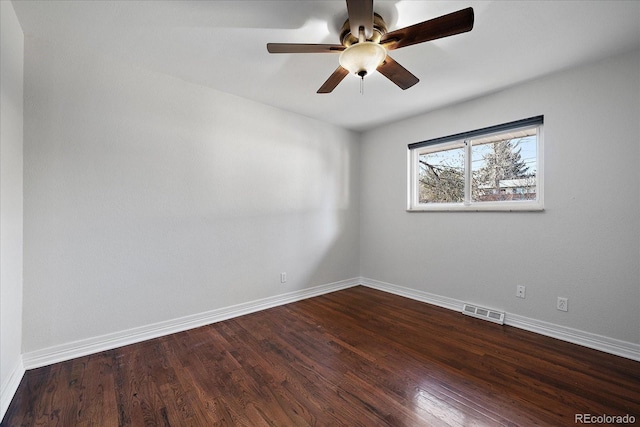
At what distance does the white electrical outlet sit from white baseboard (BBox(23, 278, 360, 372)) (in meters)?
2.57

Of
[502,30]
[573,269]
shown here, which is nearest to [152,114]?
[502,30]

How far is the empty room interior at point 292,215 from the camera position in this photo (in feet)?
5.35

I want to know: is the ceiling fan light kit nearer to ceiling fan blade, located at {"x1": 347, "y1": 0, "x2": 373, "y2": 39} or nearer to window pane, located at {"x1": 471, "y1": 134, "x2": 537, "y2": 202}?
ceiling fan blade, located at {"x1": 347, "y1": 0, "x2": 373, "y2": 39}

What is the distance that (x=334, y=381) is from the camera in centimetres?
177

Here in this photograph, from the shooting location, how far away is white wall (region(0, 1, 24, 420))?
1547mm

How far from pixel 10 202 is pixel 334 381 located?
91.7 inches

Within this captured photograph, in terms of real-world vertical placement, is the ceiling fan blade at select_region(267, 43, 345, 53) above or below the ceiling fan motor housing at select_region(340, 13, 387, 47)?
below

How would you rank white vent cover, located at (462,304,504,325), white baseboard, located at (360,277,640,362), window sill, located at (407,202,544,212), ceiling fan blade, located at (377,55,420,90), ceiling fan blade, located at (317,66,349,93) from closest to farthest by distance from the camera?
ceiling fan blade, located at (377,55,420,90) → ceiling fan blade, located at (317,66,349,93) → white baseboard, located at (360,277,640,362) → window sill, located at (407,202,544,212) → white vent cover, located at (462,304,504,325)

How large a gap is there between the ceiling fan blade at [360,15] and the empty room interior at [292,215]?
12 mm

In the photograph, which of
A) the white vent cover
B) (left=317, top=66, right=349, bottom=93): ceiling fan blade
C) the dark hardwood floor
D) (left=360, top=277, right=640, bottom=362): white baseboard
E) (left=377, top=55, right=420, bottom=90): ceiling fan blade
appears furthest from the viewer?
the white vent cover

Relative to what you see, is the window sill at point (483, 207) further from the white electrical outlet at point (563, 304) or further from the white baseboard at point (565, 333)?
the white baseboard at point (565, 333)

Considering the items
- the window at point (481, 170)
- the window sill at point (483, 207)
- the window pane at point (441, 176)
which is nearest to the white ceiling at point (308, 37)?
the window at point (481, 170)

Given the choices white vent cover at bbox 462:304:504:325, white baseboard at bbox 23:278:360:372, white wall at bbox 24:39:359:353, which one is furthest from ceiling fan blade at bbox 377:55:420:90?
white baseboard at bbox 23:278:360:372

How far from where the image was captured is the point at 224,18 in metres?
1.75
